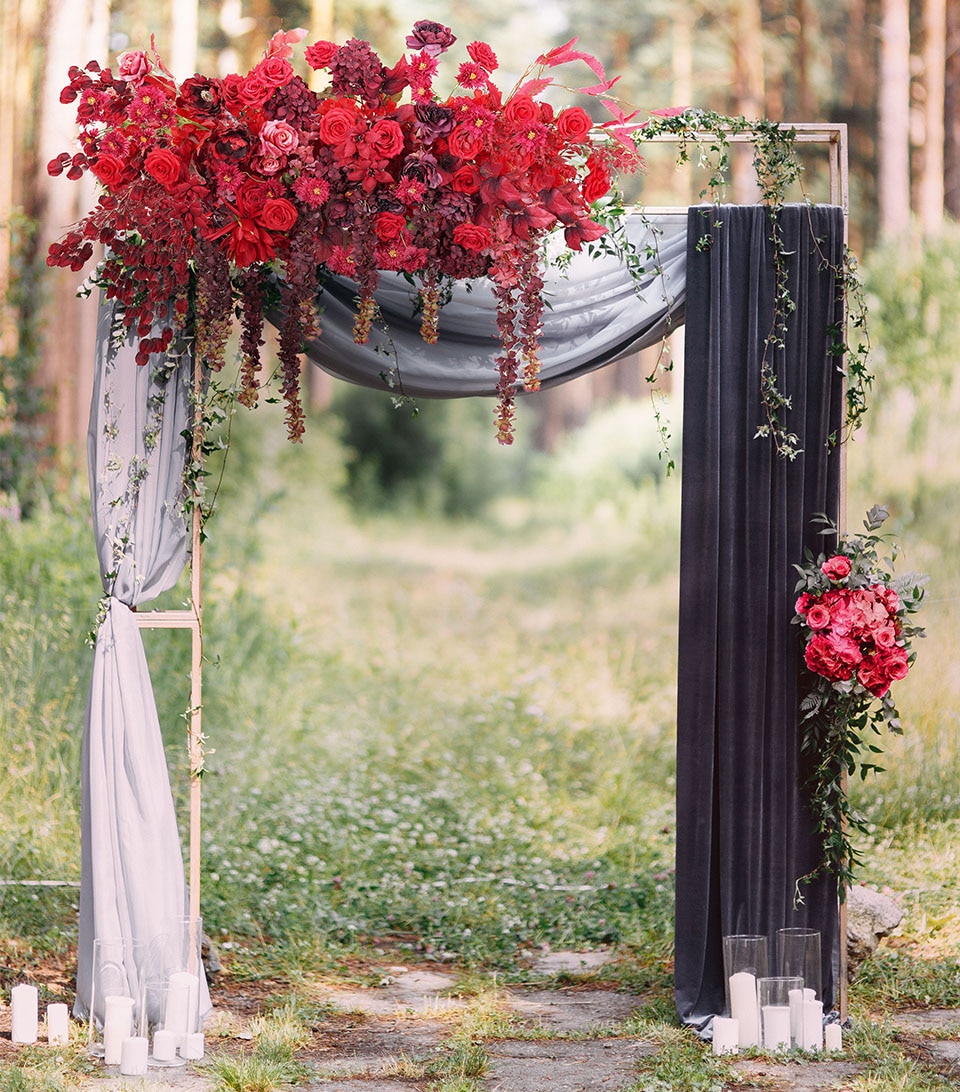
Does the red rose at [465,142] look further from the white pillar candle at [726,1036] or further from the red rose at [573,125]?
the white pillar candle at [726,1036]

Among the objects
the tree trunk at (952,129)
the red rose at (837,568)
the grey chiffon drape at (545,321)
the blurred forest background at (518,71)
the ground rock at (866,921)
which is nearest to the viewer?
the red rose at (837,568)

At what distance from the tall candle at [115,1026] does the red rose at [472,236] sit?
7.50 ft

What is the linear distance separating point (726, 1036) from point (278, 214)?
260 centimetres

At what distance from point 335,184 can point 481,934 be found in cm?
282

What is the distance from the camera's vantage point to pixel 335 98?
132 inches

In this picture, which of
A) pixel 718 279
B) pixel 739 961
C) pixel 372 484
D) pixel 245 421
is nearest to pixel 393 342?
pixel 718 279

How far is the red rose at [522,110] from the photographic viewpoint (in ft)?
10.6

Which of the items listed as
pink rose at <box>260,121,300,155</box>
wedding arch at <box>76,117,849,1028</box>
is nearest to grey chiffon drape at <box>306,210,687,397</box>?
wedding arch at <box>76,117,849,1028</box>

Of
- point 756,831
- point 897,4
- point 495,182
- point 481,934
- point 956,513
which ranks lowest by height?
point 481,934

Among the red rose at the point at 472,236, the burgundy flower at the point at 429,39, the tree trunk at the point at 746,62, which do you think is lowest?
the red rose at the point at 472,236

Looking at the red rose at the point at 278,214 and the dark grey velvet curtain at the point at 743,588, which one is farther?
the dark grey velvet curtain at the point at 743,588

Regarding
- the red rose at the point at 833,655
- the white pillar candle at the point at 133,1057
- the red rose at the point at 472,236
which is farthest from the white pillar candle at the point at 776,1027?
the red rose at the point at 472,236

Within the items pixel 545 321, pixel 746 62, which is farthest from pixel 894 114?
pixel 545 321

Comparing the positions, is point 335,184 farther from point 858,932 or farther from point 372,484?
point 372,484
